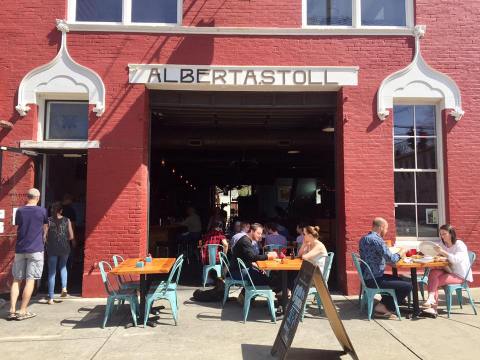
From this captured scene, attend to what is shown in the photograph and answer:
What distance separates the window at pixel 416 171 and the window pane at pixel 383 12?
1.64 m

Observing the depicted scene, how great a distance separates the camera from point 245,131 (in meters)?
11.6

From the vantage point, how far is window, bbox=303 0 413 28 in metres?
8.34

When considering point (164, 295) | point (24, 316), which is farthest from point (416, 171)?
point (24, 316)

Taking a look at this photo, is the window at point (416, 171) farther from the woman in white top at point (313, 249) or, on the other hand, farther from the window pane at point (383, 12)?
the woman in white top at point (313, 249)

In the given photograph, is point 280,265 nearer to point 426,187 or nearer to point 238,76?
point 238,76

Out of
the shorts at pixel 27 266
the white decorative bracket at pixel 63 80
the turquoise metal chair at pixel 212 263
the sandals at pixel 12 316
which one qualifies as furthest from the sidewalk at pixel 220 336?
the white decorative bracket at pixel 63 80

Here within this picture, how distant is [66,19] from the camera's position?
26.3ft

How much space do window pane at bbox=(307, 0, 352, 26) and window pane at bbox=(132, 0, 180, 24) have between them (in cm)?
258

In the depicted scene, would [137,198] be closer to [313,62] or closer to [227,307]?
[227,307]

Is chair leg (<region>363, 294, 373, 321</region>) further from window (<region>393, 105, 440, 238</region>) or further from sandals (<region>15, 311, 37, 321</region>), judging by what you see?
sandals (<region>15, 311, 37, 321</region>)

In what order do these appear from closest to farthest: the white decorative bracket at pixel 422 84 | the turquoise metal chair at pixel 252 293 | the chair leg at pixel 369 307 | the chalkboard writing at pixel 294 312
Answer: the chalkboard writing at pixel 294 312 → the turquoise metal chair at pixel 252 293 → the chair leg at pixel 369 307 → the white decorative bracket at pixel 422 84

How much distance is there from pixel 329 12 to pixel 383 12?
41.6 inches

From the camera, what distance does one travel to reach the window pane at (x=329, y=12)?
27.5 feet

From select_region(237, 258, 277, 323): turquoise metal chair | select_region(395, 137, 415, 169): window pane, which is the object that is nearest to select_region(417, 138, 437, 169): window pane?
select_region(395, 137, 415, 169): window pane
